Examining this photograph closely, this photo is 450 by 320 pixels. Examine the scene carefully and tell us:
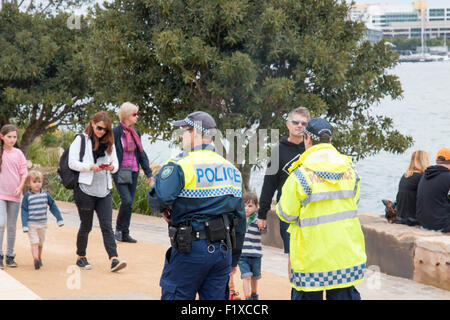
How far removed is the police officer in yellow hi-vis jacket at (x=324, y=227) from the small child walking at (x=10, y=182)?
365cm

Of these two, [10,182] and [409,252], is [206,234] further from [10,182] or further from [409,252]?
[409,252]

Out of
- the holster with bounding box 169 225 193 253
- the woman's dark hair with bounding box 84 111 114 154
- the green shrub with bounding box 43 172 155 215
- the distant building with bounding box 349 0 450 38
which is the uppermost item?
the distant building with bounding box 349 0 450 38

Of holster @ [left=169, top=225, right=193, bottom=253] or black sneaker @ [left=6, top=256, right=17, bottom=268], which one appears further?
black sneaker @ [left=6, top=256, right=17, bottom=268]

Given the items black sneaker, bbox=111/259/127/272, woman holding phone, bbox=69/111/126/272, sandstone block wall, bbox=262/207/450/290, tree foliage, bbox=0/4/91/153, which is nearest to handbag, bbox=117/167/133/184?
woman holding phone, bbox=69/111/126/272

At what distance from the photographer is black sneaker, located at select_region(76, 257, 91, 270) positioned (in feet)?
23.4

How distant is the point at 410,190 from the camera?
29.0 feet

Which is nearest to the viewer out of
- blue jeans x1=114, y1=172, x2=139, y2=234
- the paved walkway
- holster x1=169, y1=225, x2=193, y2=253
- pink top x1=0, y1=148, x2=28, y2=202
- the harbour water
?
holster x1=169, y1=225, x2=193, y2=253

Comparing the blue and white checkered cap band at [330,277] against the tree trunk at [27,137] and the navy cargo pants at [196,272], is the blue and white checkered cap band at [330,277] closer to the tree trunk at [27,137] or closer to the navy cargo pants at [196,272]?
the navy cargo pants at [196,272]

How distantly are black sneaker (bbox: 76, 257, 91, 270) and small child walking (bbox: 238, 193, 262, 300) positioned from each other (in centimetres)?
185

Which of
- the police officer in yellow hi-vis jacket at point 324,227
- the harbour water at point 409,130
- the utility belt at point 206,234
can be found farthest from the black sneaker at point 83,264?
the police officer in yellow hi-vis jacket at point 324,227

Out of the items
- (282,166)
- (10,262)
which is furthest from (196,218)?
(10,262)

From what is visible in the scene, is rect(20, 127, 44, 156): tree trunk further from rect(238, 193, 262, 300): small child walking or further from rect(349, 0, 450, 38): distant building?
rect(349, 0, 450, 38): distant building

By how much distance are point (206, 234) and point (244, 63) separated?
6131mm
